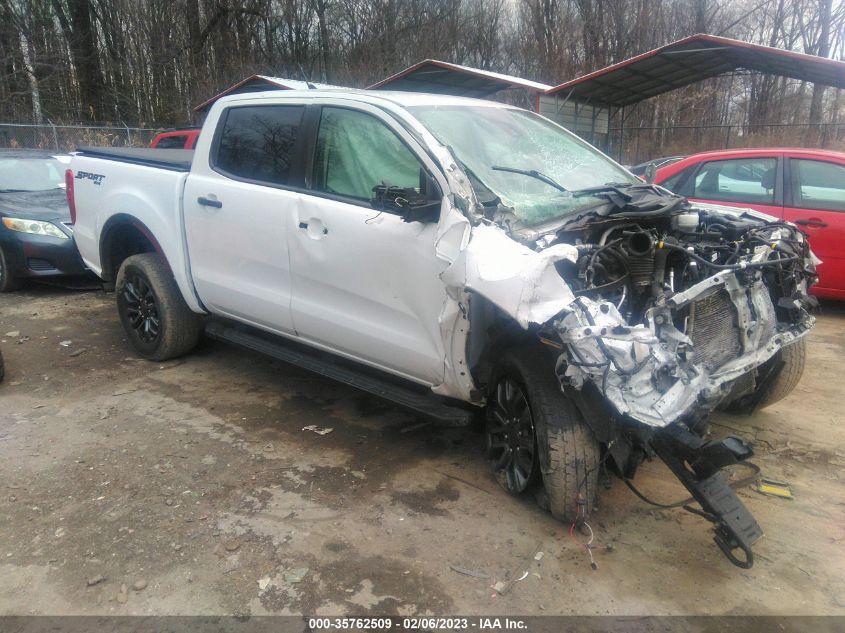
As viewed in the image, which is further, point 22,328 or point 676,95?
point 676,95

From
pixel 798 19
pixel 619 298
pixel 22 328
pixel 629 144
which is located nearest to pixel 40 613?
pixel 619 298

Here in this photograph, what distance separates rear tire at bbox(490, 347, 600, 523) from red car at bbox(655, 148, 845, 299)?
4.31 meters

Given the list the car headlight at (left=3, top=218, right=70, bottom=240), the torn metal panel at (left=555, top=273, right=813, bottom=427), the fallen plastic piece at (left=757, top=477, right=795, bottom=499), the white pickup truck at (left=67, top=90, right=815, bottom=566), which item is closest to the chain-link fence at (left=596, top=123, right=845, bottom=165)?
the car headlight at (left=3, top=218, right=70, bottom=240)

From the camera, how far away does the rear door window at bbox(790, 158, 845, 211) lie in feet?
20.1

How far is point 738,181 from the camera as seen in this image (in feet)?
21.7

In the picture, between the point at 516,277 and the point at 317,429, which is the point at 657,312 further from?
the point at 317,429

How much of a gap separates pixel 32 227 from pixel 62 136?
485 inches

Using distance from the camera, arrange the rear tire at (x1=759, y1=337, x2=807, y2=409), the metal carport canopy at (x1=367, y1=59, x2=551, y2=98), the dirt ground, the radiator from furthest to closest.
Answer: the metal carport canopy at (x1=367, y1=59, x2=551, y2=98) → the rear tire at (x1=759, y1=337, x2=807, y2=409) → the radiator → the dirt ground

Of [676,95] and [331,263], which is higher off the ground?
[676,95]

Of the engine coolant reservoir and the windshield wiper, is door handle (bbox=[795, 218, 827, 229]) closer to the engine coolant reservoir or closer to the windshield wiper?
the engine coolant reservoir

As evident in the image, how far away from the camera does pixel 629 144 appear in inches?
843

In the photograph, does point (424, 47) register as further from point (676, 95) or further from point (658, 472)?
point (658, 472)

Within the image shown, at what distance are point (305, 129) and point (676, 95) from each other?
77.4ft

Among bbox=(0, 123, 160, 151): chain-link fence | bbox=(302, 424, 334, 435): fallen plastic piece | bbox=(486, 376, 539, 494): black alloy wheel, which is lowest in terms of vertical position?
bbox=(302, 424, 334, 435): fallen plastic piece
